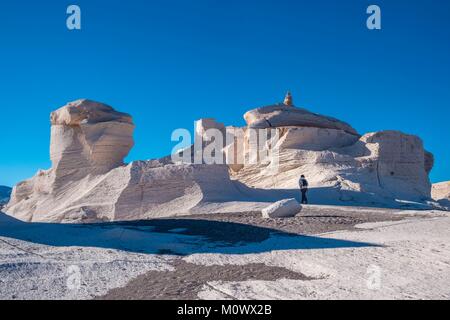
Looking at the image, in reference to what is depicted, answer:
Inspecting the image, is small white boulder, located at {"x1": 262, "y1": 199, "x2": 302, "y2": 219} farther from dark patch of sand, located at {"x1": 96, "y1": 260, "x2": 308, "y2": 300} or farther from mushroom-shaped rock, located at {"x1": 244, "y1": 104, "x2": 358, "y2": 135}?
mushroom-shaped rock, located at {"x1": 244, "y1": 104, "x2": 358, "y2": 135}

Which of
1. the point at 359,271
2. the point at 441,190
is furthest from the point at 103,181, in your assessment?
the point at 441,190

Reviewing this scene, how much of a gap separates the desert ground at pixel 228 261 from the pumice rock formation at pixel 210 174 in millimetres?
5492

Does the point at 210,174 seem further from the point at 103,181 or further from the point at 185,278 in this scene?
the point at 185,278

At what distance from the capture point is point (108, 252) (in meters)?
6.14

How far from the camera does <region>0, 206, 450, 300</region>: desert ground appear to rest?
163 inches

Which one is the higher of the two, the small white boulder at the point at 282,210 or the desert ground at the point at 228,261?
the small white boulder at the point at 282,210

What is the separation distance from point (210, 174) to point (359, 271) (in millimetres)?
11562

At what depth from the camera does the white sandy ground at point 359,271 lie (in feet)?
13.1

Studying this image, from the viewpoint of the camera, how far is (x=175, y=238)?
7.64 metres

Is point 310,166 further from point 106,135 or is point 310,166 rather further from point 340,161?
point 106,135

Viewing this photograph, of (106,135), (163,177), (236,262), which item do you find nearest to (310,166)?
(163,177)

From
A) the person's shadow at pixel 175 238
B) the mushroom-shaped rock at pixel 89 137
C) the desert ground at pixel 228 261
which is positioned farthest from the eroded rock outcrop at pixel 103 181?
the desert ground at pixel 228 261

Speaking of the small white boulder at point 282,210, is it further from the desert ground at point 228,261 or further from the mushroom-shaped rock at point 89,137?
the mushroom-shaped rock at point 89,137

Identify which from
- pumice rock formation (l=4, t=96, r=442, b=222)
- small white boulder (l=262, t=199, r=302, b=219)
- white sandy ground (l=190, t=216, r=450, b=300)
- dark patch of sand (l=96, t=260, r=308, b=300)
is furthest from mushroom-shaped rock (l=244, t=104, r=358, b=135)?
dark patch of sand (l=96, t=260, r=308, b=300)
